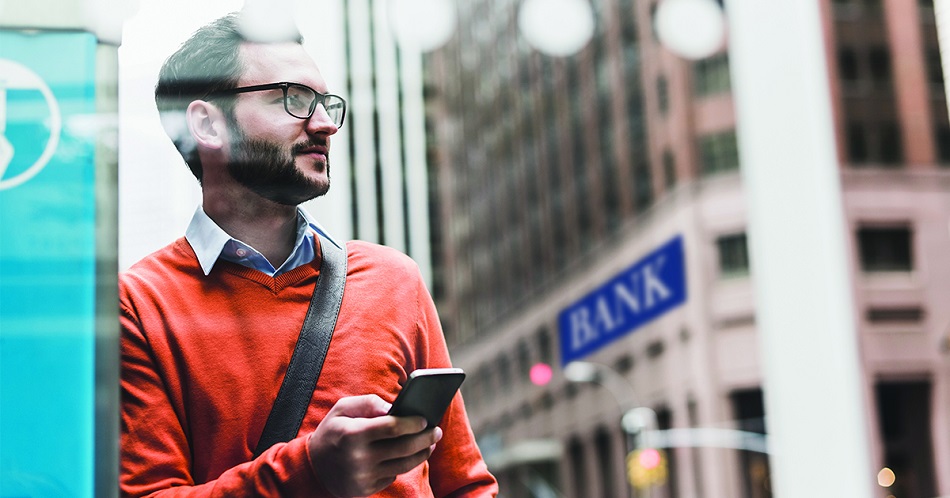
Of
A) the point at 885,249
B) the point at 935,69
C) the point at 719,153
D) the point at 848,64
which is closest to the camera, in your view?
the point at 935,69

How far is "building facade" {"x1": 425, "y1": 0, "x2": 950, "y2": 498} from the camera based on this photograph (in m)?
15.0

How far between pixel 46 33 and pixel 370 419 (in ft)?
1.97

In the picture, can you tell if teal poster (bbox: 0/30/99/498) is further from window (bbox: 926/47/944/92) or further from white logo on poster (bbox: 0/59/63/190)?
window (bbox: 926/47/944/92)

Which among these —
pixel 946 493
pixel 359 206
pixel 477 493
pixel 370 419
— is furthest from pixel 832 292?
pixel 946 493

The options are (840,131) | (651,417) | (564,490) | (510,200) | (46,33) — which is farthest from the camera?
(564,490)

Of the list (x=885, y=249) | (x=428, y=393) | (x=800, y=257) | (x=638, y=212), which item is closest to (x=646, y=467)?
(x=638, y=212)

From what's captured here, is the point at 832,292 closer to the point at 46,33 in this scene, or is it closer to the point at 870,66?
the point at 46,33

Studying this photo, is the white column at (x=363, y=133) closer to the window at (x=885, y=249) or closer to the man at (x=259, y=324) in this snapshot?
the man at (x=259, y=324)

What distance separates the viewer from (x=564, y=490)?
24.5 metres

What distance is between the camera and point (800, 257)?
379 centimetres

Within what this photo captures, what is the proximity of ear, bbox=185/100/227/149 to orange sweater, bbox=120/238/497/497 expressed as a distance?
5.1 inches

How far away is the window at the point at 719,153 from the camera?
2211cm

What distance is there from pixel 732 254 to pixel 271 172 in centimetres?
2080

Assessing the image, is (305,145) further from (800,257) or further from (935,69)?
(935,69)
